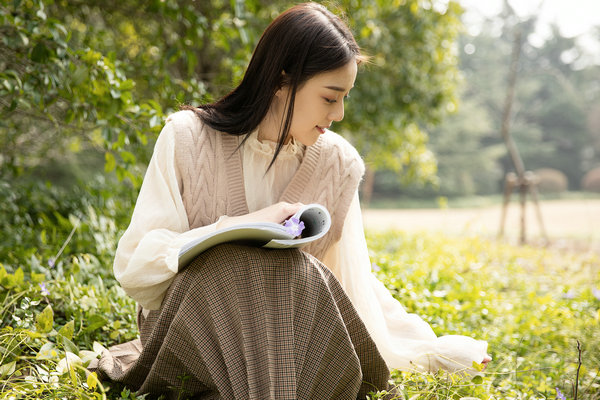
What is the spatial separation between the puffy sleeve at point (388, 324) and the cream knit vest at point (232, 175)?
0.22 feet

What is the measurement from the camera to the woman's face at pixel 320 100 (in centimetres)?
184

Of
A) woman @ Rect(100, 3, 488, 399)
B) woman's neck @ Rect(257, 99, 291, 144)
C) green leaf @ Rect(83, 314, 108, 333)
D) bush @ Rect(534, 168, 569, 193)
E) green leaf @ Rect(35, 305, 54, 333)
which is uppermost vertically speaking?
woman's neck @ Rect(257, 99, 291, 144)

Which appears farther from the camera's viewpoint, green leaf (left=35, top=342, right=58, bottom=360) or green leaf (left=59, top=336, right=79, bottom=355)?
green leaf (left=59, top=336, right=79, bottom=355)

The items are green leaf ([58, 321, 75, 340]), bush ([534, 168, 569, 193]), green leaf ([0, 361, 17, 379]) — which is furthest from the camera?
bush ([534, 168, 569, 193])

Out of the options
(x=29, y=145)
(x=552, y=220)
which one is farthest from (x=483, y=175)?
(x=29, y=145)

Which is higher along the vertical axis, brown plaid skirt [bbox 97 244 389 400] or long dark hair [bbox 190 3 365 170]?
long dark hair [bbox 190 3 365 170]

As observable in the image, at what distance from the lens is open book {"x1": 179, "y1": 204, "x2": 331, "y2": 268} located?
1495 mm

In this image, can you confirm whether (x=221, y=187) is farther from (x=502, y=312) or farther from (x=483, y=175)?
(x=483, y=175)

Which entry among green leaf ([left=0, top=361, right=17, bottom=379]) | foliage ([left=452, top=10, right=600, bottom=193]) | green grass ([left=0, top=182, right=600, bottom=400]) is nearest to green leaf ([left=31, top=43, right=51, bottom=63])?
green grass ([left=0, top=182, right=600, bottom=400])

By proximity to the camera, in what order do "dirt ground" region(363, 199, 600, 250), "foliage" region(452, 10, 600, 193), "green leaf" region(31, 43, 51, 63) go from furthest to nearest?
"foliage" region(452, 10, 600, 193), "dirt ground" region(363, 199, 600, 250), "green leaf" region(31, 43, 51, 63)

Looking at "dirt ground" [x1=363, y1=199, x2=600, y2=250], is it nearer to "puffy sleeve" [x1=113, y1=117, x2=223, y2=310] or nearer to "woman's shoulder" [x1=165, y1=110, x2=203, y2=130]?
"woman's shoulder" [x1=165, y1=110, x2=203, y2=130]

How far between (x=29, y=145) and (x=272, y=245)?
4.17 metres

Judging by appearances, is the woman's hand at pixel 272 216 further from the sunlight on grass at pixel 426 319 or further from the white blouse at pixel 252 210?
the sunlight on grass at pixel 426 319

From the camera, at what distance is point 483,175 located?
2628 cm
